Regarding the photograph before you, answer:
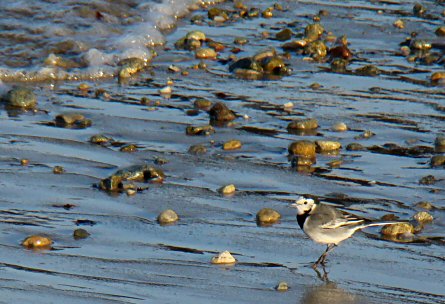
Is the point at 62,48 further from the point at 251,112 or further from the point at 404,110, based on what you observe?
the point at 404,110

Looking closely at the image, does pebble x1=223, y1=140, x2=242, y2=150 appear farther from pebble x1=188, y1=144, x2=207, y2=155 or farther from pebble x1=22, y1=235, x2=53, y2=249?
pebble x1=22, y1=235, x2=53, y2=249

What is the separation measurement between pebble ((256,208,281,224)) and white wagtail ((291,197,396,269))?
40 cm

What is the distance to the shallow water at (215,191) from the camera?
5.62 meters

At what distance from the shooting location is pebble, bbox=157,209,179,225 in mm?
6656

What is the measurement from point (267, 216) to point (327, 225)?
647mm

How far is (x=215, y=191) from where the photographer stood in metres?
7.35

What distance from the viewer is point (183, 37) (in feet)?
41.1

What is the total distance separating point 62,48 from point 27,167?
4638 mm

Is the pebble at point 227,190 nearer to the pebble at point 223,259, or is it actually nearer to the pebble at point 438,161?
the pebble at point 223,259

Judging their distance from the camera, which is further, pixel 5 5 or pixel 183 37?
pixel 5 5

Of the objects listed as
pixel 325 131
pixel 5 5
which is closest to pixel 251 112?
pixel 325 131

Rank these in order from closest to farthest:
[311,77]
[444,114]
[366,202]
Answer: [366,202] < [444,114] < [311,77]

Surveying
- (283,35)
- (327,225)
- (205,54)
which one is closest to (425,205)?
(327,225)

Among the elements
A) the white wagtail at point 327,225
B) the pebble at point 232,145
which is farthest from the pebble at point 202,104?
the white wagtail at point 327,225
